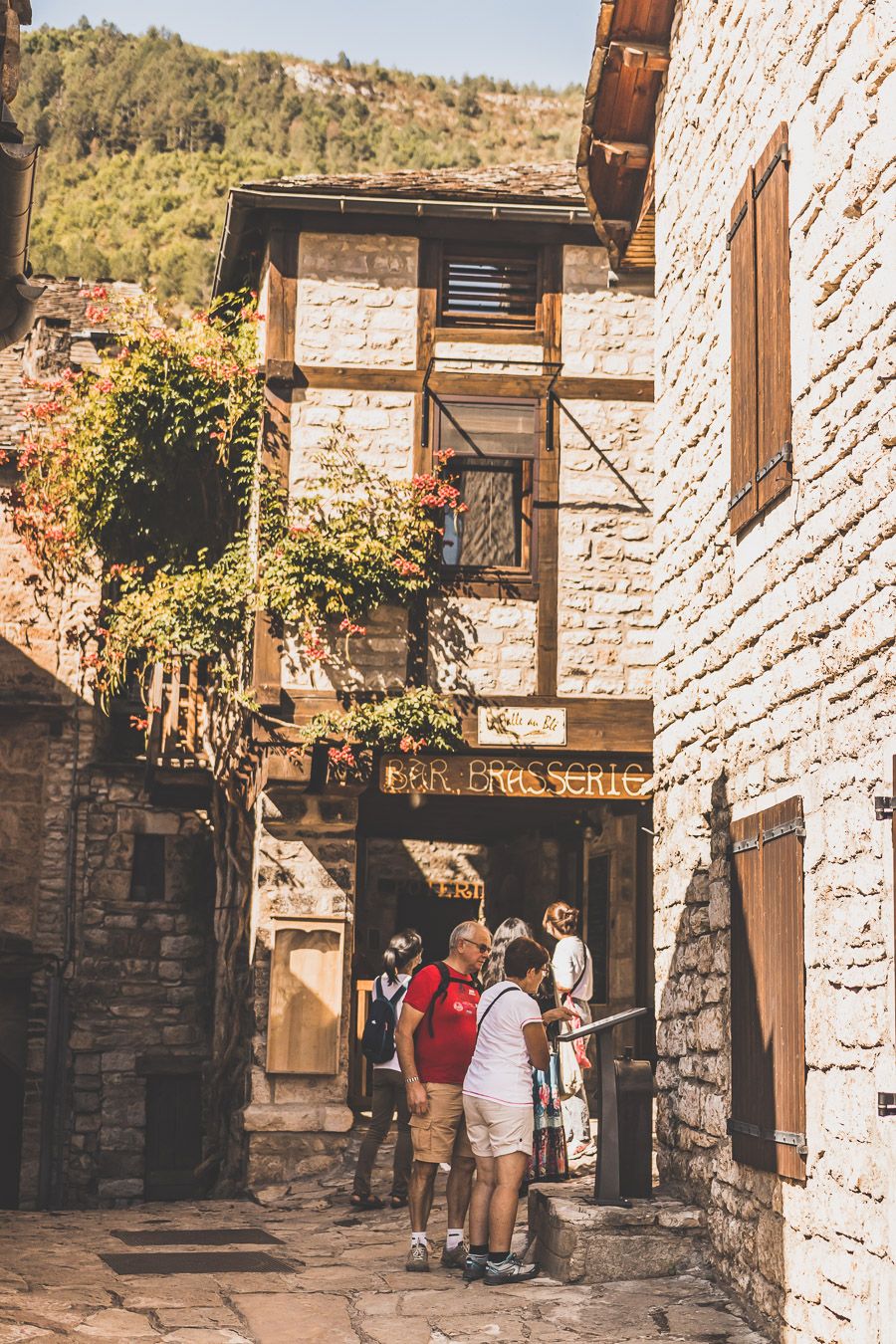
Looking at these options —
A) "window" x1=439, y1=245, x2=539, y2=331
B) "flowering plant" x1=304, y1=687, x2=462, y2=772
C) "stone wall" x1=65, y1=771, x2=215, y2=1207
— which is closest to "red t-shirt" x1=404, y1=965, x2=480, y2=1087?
"flowering plant" x1=304, y1=687, x2=462, y2=772

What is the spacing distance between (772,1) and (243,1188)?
9.14 meters

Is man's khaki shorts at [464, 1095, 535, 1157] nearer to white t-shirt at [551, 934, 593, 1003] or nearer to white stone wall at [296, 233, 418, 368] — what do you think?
white t-shirt at [551, 934, 593, 1003]

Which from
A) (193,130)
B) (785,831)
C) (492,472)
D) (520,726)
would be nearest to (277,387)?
(492,472)

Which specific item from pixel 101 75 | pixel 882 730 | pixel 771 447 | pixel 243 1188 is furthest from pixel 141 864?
pixel 101 75

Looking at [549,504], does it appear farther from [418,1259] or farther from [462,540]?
[418,1259]

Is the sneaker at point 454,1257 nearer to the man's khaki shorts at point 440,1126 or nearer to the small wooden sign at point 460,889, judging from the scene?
the man's khaki shorts at point 440,1126

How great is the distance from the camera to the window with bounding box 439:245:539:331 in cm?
1363

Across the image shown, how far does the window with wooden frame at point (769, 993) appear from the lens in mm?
6215

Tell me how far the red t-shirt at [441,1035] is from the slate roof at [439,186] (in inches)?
296

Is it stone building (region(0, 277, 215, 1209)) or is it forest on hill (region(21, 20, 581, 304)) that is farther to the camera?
forest on hill (region(21, 20, 581, 304))

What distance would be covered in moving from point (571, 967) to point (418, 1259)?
226 centimetres

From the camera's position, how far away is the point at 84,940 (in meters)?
17.0

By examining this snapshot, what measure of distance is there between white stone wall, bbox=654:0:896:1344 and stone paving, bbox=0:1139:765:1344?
435 millimetres

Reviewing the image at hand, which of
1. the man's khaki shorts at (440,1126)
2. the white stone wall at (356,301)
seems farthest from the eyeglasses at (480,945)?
the white stone wall at (356,301)
